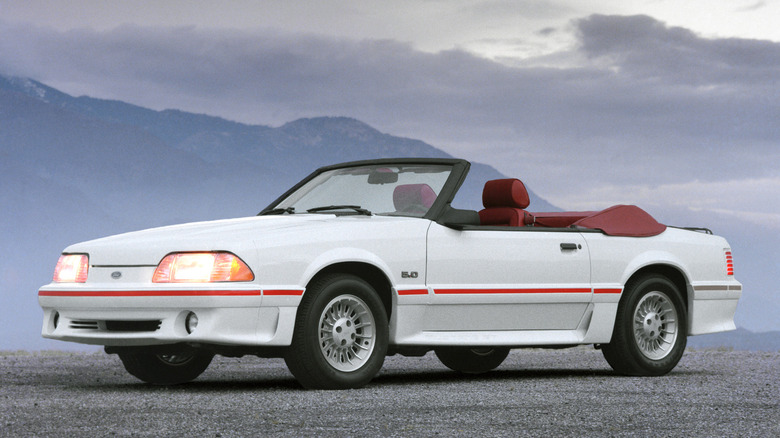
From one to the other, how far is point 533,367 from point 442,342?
3157mm

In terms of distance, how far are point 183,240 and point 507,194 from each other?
3.33 meters

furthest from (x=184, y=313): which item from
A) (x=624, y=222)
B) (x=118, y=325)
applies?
(x=624, y=222)

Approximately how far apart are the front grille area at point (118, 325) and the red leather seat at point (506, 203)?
3334 mm

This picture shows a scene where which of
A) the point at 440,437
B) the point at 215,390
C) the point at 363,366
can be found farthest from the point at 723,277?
the point at 440,437

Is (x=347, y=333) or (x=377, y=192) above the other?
(x=377, y=192)

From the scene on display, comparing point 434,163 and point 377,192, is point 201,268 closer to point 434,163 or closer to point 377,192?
point 377,192

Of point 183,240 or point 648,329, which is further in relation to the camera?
point 648,329

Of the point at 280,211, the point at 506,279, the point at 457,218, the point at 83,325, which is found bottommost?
the point at 83,325

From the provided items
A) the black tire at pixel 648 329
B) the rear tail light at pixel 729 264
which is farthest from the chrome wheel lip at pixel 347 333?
the rear tail light at pixel 729 264

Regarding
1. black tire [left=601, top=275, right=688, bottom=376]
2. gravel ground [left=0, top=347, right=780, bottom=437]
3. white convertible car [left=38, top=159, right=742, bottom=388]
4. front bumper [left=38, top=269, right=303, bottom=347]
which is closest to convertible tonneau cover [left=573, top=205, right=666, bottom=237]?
white convertible car [left=38, top=159, right=742, bottom=388]

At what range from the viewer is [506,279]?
9.10 meters

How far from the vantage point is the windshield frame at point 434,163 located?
354 inches

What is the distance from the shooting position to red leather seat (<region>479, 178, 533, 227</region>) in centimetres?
1003

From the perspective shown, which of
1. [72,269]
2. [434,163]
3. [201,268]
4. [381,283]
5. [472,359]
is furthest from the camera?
[472,359]
